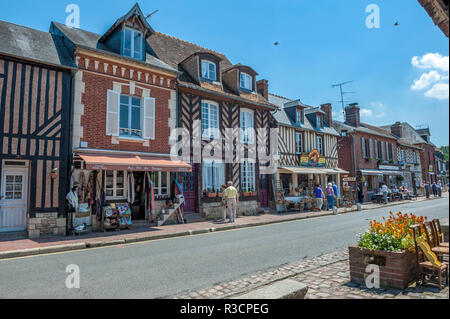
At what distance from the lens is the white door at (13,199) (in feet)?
29.0

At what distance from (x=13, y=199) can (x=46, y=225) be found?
121cm

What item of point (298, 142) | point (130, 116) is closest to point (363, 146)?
point (298, 142)

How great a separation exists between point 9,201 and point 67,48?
5.48m

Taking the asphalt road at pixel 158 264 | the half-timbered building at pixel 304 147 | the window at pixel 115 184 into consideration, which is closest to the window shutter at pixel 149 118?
the window at pixel 115 184

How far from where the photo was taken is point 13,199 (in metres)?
9.02

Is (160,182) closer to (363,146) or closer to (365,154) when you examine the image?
(363,146)

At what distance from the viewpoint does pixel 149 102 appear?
1182 centimetres

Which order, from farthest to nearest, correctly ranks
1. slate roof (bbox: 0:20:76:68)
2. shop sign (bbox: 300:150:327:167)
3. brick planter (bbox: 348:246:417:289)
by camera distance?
shop sign (bbox: 300:150:327:167) → slate roof (bbox: 0:20:76:68) → brick planter (bbox: 348:246:417:289)

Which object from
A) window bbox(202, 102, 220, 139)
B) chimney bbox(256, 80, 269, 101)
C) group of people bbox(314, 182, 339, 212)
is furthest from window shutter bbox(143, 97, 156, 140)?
group of people bbox(314, 182, 339, 212)

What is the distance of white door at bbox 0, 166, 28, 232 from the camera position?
8.84 m

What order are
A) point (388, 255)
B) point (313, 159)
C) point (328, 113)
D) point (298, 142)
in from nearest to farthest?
1. point (388, 255)
2. point (298, 142)
3. point (313, 159)
4. point (328, 113)

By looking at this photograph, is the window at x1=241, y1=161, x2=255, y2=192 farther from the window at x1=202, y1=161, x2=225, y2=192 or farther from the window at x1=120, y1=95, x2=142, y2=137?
the window at x1=120, y1=95, x2=142, y2=137

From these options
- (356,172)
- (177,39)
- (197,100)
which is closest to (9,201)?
(197,100)

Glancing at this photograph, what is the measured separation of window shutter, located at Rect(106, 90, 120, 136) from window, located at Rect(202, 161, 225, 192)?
4.15m
